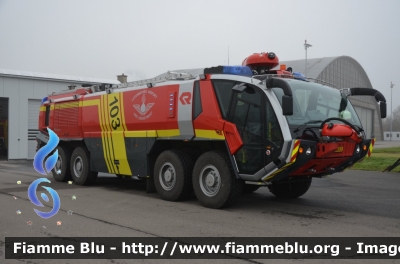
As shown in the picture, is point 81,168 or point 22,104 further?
point 22,104

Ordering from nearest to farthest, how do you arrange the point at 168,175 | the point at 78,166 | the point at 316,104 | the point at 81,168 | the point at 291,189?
the point at 316,104, the point at 168,175, the point at 291,189, the point at 81,168, the point at 78,166

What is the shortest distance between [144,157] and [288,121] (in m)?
3.69

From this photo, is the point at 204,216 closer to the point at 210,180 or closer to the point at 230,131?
the point at 210,180

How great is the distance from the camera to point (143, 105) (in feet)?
33.1

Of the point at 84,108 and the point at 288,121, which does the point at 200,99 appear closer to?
the point at 288,121

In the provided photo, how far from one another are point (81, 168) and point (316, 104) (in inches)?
267

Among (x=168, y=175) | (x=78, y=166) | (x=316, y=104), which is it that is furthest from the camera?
(x=78, y=166)

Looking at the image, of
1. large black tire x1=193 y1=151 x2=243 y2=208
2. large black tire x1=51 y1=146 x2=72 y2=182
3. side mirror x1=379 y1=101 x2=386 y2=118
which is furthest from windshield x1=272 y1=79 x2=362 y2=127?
large black tire x1=51 y1=146 x2=72 y2=182

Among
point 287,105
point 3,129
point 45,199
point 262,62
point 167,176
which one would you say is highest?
point 262,62

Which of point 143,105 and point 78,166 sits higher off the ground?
point 143,105

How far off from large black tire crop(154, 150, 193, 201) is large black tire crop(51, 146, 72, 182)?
4.16 m

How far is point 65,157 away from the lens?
13039mm

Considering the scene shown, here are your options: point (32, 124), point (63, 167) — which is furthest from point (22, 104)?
point (63, 167)

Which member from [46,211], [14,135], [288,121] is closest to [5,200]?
[46,211]
